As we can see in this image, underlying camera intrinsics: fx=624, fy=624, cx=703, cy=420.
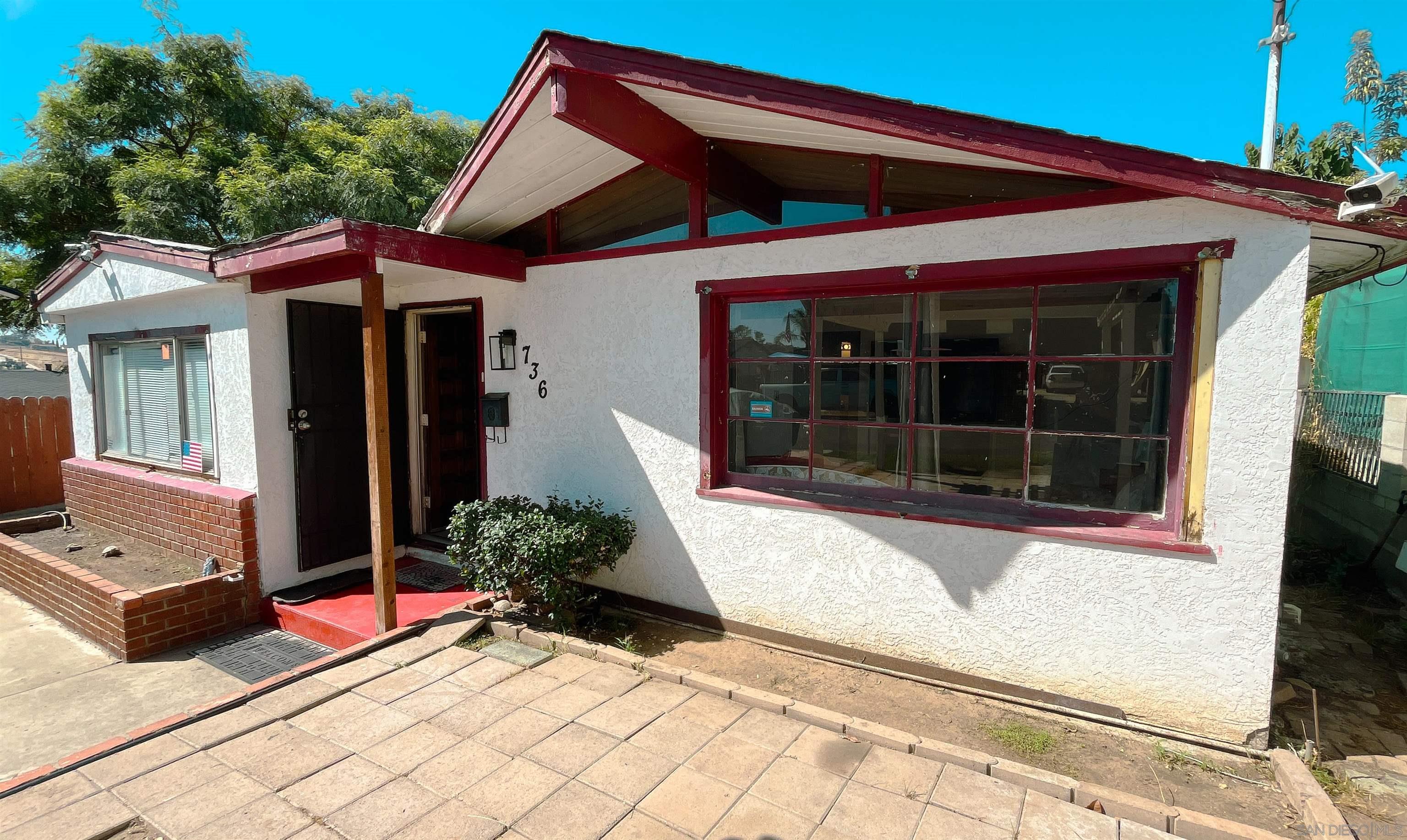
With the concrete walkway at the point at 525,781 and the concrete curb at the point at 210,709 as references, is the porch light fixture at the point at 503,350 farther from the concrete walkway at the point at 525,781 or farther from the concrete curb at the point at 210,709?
the concrete walkway at the point at 525,781

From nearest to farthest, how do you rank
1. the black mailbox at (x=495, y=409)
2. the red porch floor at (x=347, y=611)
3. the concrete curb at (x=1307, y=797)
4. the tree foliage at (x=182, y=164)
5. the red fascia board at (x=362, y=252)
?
the concrete curb at (x=1307, y=797) → the red fascia board at (x=362, y=252) → the red porch floor at (x=347, y=611) → the black mailbox at (x=495, y=409) → the tree foliage at (x=182, y=164)

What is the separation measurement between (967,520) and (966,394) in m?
0.71

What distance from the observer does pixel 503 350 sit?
5.09 meters

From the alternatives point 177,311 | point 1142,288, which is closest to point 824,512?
point 1142,288

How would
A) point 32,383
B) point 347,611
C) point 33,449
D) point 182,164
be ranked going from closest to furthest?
point 347,611, point 33,449, point 182,164, point 32,383

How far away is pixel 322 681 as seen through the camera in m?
3.53

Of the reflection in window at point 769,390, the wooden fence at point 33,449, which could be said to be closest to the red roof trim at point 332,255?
the reflection in window at point 769,390

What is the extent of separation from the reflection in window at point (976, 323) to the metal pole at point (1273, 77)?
27.7 feet

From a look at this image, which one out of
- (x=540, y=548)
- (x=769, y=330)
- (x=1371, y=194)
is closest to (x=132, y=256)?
(x=540, y=548)

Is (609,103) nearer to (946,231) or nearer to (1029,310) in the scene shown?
(946,231)

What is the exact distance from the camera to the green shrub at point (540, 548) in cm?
399

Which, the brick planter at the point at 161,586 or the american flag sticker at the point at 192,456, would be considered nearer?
the brick planter at the point at 161,586

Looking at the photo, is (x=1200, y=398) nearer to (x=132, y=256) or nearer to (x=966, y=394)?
(x=966, y=394)

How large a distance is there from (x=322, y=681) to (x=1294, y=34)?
1333 cm
